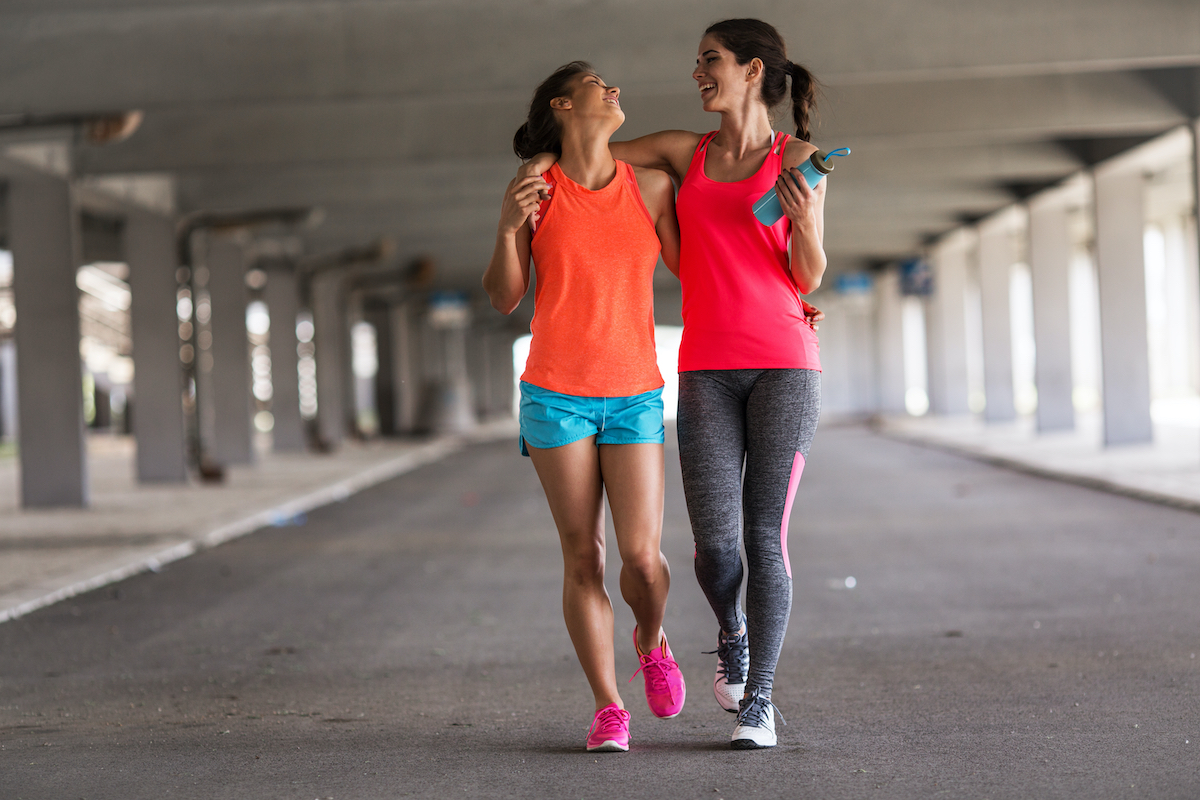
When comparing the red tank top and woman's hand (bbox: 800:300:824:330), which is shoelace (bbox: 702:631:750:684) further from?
woman's hand (bbox: 800:300:824:330)

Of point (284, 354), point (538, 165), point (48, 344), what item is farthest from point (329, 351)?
point (538, 165)

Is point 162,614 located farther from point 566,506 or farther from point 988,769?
point 988,769

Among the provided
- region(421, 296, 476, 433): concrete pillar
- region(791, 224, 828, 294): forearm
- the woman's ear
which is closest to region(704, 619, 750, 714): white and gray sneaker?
region(791, 224, 828, 294): forearm

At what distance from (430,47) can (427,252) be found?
65.6ft

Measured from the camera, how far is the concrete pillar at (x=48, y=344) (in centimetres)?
1488

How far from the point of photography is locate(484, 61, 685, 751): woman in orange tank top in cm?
361

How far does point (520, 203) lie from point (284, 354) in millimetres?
23920

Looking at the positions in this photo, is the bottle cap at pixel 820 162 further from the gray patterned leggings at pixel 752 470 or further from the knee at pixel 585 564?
the knee at pixel 585 564

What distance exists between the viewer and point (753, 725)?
3738mm

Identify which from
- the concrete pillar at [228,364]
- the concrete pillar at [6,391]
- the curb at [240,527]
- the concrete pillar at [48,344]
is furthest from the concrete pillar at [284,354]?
the concrete pillar at [6,391]

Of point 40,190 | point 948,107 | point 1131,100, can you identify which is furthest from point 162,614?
point 1131,100

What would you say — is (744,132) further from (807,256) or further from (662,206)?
(807,256)

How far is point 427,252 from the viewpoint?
1222 inches

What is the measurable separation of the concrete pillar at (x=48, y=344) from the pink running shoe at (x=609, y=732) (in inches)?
A: 496
